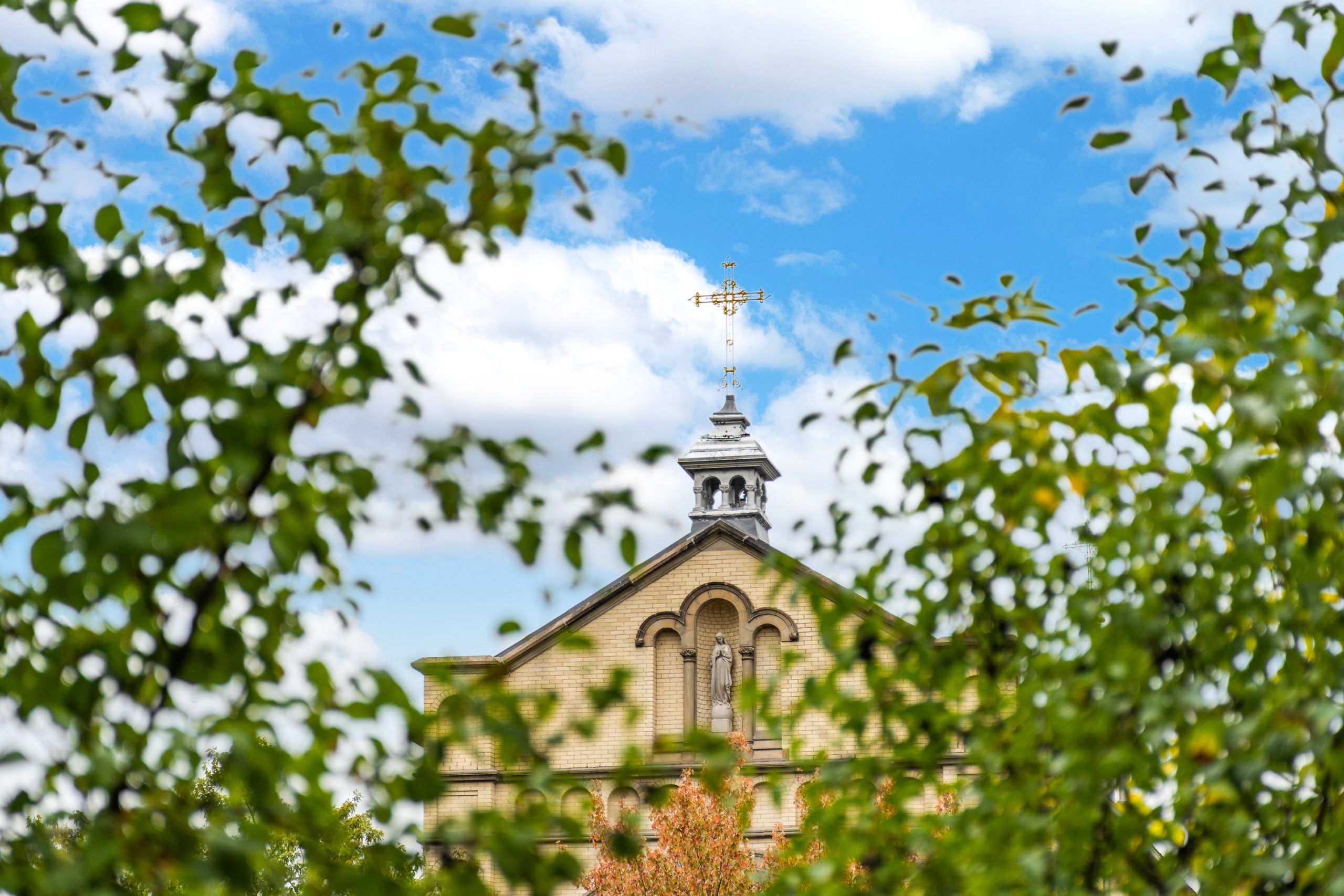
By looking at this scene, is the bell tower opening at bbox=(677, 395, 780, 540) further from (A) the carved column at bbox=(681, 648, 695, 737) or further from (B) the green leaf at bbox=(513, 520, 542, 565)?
(B) the green leaf at bbox=(513, 520, 542, 565)

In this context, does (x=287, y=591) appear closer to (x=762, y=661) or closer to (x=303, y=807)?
(x=303, y=807)

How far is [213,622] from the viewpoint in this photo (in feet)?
9.50

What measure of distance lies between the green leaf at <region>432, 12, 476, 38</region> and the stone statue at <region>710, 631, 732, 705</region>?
82.3ft

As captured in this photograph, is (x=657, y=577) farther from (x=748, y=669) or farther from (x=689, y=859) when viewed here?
(x=689, y=859)

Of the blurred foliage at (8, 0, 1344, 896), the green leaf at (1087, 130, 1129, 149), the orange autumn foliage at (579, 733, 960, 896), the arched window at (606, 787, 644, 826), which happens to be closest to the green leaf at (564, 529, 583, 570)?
the blurred foliage at (8, 0, 1344, 896)

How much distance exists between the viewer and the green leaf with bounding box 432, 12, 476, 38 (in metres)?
3.08

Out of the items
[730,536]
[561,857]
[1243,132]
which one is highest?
[730,536]

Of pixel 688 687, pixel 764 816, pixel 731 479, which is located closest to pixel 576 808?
pixel 764 816

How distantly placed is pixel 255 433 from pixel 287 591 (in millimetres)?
439

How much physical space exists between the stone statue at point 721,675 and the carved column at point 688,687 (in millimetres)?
351

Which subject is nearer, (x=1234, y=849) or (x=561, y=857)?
(x=561, y=857)

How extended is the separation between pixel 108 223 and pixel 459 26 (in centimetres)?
86

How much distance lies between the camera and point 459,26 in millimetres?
3090

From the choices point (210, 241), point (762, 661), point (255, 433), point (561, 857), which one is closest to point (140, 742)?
point (255, 433)
